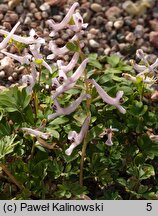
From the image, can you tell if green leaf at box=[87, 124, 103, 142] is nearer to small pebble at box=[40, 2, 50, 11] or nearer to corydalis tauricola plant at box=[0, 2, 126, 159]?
corydalis tauricola plant at box=[0, 2, 126, 159]

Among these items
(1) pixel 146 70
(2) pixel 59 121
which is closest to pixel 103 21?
(1) pixel 146 70

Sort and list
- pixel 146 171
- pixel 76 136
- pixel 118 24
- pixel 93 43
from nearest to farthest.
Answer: pixel 76 136 < pixel 146 171 < pixel 93 43 < pixel 118 24

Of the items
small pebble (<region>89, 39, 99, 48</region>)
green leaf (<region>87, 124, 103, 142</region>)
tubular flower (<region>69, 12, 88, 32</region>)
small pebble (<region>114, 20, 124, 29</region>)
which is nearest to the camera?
tubular flower (<region>69, 12, 88, 32</region>)

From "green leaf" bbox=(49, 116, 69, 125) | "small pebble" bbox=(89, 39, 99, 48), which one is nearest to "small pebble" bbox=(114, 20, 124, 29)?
"small pebble" bbox=(89, 39, 99, 48)

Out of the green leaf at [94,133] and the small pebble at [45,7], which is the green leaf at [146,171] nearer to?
the green leaf at [94,133]

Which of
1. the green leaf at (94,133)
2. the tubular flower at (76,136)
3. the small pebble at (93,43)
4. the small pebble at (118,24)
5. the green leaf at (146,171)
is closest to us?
the tubular flower at (76,136)

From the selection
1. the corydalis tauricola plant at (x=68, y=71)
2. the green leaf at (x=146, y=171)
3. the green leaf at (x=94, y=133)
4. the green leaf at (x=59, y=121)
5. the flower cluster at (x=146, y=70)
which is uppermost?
the corydalis tauricola plant at (x=68, y=71)

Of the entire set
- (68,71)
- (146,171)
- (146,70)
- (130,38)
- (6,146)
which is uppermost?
(68,71)

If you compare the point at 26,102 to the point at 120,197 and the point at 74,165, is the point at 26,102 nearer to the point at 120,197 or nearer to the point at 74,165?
the point at 74,165

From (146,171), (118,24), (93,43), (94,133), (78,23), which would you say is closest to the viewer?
(78,23)

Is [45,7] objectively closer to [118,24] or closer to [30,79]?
[118,24]

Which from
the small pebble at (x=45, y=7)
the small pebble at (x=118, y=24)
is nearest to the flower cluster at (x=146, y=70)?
the small pebble at (x=118, y=24)

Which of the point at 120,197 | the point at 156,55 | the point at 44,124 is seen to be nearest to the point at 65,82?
the point at 44,124
